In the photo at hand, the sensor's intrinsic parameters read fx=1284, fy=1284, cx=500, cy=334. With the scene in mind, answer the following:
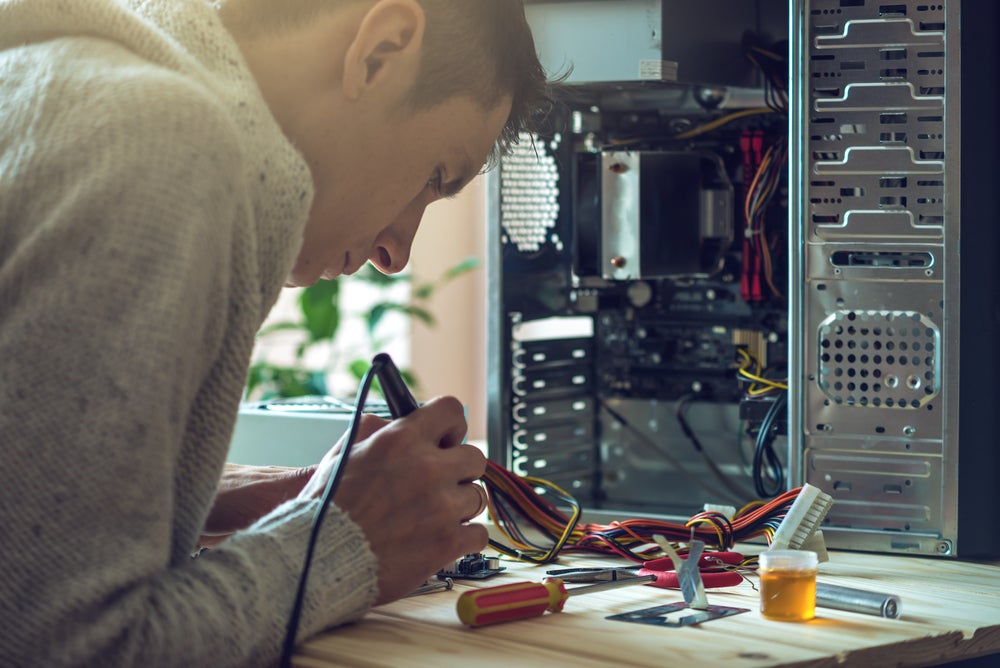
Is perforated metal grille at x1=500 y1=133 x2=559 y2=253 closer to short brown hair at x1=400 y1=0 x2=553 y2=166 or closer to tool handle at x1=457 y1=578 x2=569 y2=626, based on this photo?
short brown hair at x1=400 y1=0 x2=553 y2=166

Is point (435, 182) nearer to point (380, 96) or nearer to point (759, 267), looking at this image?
point (380, 96)

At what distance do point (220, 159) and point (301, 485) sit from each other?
0.45 meters

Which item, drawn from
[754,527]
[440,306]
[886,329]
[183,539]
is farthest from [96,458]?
[440,306]

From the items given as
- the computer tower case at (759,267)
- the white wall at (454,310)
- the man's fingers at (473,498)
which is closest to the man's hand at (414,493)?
the man's fingers at (473,498)

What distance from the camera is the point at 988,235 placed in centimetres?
123

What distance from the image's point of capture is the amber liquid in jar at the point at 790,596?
0.96 meters

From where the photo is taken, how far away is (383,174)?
0.99 meters

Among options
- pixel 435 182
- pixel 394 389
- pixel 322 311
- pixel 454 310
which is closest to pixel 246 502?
pixel 394 389

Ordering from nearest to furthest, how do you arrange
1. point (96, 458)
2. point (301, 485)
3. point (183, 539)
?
point (96, 458), point (183, 539), point (301, 485)

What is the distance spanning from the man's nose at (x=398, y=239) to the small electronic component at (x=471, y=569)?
265mm

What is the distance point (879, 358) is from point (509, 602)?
50 cm

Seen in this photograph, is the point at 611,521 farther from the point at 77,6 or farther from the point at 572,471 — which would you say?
the point at 77,6

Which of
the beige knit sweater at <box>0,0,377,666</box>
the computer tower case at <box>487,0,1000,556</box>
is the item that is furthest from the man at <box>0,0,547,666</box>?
the computer tower case at <box>487,0,1000,556</box>

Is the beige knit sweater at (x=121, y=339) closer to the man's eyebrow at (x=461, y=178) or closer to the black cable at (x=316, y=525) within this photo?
the black cable at (x=316, y=525)
